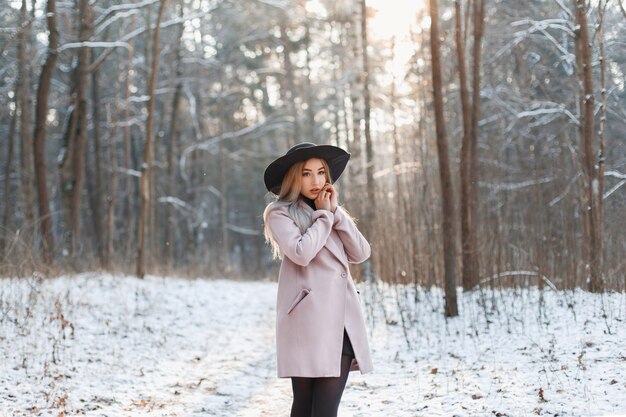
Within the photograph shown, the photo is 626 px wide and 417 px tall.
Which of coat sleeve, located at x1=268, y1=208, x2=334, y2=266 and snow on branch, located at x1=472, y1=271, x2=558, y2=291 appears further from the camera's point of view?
snow on branch, located at x1=472, y1=271, x2=558, y2=291

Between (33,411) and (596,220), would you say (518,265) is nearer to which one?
(596,220)

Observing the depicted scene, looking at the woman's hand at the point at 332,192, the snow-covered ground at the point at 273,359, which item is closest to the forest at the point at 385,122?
the snow-covered ground at the point at 273,359

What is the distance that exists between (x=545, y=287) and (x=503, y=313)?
1.20 meters

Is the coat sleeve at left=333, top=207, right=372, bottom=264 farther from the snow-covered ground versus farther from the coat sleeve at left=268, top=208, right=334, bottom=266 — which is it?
the snow-covered ground

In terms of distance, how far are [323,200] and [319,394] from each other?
3.09 ft

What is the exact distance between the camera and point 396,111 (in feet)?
62.4

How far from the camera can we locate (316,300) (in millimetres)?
3314

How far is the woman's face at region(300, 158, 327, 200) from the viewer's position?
3.52 m

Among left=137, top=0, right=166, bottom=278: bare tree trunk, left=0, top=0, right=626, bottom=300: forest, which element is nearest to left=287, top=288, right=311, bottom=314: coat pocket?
left=0, top=0, right=626, bottom=300: forest

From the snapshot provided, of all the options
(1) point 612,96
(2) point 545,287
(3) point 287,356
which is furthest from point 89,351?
(1) point 612,96

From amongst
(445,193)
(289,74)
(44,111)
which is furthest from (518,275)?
(289,74)

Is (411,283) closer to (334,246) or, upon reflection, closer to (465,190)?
(465,190)

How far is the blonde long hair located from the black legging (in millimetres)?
691

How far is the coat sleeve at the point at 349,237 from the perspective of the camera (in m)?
3.45
